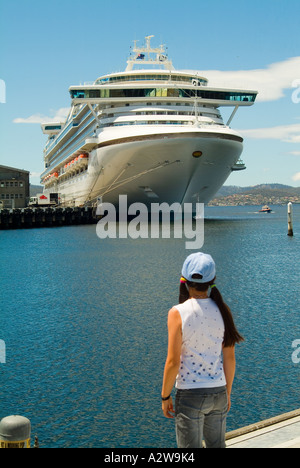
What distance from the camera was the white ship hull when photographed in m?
47.2

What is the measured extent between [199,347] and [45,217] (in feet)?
201

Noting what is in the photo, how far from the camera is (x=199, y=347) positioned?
4.63 m

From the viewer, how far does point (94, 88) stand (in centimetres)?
5281

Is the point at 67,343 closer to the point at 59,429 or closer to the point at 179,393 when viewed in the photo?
the point at 59,429

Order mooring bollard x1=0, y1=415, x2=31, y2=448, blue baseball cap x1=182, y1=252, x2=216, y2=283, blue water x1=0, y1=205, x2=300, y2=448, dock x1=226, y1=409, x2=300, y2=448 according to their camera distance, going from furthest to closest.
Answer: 1. blue water x1=0, y1=205, x2=300, y2=448
2. dock x1=226, y1=409, x2=300, y2=448
3. mooring bollard x1=0, y1=415, x2=31, y2=448
4. blue baseball cap x1=182, y1=252, x2=216, y2=283

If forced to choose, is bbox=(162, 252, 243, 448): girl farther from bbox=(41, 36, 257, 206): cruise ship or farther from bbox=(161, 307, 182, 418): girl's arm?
bbox=(41, 36, 257, 206): cruise ship

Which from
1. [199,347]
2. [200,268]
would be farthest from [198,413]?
[200,268]

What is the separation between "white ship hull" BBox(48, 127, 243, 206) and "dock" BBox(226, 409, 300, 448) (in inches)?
1618

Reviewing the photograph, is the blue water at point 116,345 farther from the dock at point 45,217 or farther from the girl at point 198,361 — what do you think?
the dock at point 45,217

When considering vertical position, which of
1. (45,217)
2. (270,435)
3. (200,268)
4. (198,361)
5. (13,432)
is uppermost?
(45,217)

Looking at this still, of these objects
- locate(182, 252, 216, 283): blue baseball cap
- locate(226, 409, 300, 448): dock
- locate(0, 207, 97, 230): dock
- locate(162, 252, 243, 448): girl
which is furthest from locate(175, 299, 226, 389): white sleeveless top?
locate(0, 207, 97, 230): dock

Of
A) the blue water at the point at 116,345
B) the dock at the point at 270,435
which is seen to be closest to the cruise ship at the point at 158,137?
the blue water at the point at 116,345

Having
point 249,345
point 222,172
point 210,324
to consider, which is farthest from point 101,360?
point 222,172

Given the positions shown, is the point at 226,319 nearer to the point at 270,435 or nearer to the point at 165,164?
the point at 270,435
